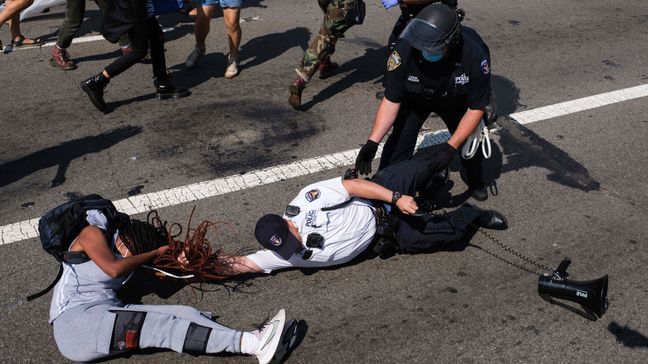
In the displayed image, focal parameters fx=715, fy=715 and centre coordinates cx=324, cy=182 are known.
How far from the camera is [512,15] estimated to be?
980 cm

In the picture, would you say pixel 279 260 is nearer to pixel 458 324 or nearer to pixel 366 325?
pixel 366 325

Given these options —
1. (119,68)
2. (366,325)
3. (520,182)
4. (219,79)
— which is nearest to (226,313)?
(366,325)

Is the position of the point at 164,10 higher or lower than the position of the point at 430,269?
higher

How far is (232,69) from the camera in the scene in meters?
7.69

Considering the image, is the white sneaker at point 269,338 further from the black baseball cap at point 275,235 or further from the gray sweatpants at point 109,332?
the black baseball cap at point 275,235

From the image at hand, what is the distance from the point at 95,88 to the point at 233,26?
162cm

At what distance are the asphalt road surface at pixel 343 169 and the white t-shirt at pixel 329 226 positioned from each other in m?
0.18

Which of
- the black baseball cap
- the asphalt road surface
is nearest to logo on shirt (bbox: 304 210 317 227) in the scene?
Result: the black baseball cap

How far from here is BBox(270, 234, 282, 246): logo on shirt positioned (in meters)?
4.27

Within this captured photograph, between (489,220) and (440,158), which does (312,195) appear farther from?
(489,220)

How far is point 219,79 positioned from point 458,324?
4.35 m

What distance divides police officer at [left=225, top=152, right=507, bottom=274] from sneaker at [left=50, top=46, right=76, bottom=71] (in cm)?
420

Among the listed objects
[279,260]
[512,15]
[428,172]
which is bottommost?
[512,15]

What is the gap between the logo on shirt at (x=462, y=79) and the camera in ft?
15.6
